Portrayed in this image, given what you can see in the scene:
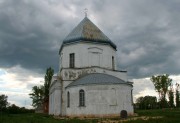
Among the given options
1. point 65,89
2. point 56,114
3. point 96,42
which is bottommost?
point 56,114

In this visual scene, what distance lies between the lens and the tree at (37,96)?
164 ft

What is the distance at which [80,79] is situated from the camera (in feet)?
91.1

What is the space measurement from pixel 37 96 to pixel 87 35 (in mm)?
24927

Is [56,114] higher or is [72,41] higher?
[72,41]

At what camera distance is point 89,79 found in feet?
87.4

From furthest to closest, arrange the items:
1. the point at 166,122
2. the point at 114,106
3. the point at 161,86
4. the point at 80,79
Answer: the point at 161,86, the point at 80,79, the point at 114,106, the point at 166,122

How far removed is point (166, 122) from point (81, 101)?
11.8m

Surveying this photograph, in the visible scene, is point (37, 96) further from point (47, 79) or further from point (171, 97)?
point (171, 97)

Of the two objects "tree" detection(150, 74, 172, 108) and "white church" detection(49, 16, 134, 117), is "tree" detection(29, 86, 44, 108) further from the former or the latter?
"tree" detection(150, 74, 172, 108)

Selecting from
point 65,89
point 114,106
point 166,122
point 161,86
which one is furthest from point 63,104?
point 161,86

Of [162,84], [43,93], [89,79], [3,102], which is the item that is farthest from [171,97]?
[89,79]

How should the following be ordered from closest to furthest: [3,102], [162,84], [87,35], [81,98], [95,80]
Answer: [95,80], [81,98], [87,35], [3,102], [162,84]

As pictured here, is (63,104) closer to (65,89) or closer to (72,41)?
(65,89)

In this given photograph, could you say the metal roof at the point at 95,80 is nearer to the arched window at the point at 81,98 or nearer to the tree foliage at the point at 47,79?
the arched window at the point at 81,98
